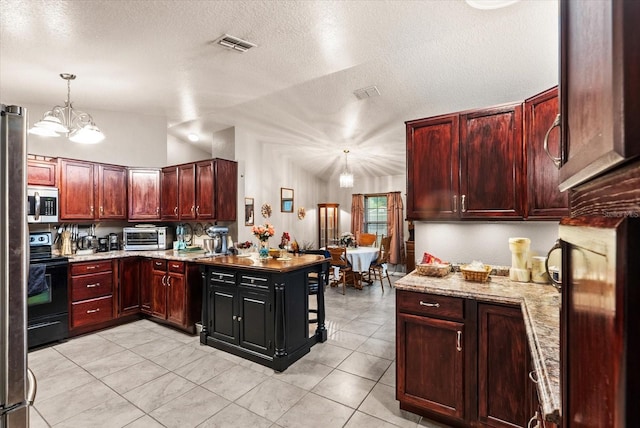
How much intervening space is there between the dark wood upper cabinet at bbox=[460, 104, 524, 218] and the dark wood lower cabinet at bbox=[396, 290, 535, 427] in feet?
2.71

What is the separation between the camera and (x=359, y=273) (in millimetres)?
6320

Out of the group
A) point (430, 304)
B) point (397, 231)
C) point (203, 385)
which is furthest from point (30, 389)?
point (397, 231)

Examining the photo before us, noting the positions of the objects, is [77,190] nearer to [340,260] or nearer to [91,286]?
[91,286]

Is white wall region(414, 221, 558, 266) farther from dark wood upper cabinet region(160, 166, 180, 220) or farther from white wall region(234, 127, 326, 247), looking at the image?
dark wood upper cabinet region(160, 166, 180, 220)

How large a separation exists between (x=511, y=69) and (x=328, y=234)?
584 centimetres

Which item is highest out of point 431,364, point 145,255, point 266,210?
point 266,210

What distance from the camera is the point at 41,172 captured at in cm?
375

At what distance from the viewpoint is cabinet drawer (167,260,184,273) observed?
12.7 ft

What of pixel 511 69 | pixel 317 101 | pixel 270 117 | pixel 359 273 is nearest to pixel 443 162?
pixel 511 69

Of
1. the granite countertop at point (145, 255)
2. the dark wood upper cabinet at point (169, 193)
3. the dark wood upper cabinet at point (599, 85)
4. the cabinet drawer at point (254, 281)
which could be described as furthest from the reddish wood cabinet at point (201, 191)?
the dark wood upper cabinet at point (599, 85)

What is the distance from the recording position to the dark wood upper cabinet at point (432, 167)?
8.16 ft

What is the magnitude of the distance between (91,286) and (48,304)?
0.47m

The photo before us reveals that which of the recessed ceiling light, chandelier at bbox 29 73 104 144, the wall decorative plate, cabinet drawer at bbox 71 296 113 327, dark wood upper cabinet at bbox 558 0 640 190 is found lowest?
cabinet drawer at bbox 71 296 113 327

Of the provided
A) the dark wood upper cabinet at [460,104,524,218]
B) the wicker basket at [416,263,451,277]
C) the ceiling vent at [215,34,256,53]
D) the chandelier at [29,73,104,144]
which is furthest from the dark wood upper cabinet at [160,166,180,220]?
the dark wood upper cabinet at [460,104,524,218]
